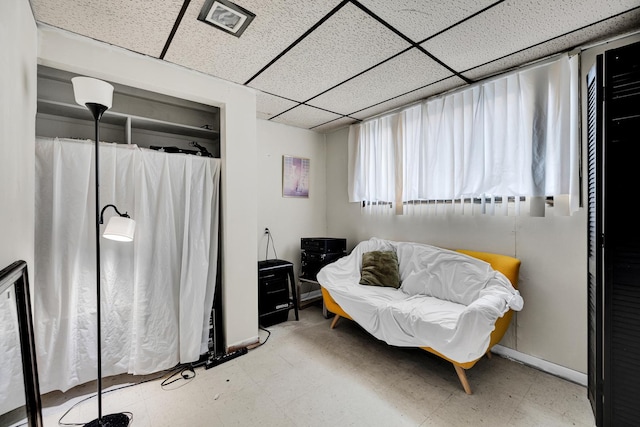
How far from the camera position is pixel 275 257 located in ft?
12.0

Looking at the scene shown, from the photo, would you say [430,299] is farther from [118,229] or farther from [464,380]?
[118,229]

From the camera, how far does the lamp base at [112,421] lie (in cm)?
158

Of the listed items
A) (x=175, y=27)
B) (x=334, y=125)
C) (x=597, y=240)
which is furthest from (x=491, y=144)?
(x=175, y=27)

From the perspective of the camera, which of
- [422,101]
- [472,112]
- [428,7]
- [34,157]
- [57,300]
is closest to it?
[428,7]

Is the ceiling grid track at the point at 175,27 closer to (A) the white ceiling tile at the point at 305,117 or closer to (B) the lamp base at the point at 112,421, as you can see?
(A) the white ceiling tile at the point at 305,117

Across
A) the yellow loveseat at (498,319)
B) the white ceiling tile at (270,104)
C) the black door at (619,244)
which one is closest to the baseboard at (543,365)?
the yellow loveseat at (498,319)

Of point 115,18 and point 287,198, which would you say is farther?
point 287,198

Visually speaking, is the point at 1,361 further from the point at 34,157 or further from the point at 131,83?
the point at 131,83

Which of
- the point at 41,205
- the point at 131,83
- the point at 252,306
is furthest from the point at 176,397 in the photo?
the point at 131,83

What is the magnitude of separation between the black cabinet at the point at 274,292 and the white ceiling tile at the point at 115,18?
7.33ft

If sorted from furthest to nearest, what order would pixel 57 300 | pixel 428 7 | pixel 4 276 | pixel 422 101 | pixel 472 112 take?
pixel 422 101 < pixel 472 112 < pixel 57 300 < pixel 428 7 < pixel 4 276

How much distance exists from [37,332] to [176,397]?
100 centimetres

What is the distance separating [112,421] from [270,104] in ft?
9.70

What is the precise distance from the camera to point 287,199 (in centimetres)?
379
